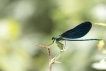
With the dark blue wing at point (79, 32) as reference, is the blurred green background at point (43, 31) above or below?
above

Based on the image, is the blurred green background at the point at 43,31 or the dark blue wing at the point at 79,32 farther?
the blurred green background at the point at 43,31

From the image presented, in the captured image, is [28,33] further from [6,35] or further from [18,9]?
[6,35]

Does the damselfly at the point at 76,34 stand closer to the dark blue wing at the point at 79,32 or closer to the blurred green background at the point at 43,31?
the dark blue wing at the point at 79,32

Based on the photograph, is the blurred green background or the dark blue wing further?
the blurred green background

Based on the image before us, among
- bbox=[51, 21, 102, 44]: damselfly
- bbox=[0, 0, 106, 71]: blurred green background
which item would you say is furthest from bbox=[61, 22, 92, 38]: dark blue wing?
bbox=[0, 0, 106, 71]: blurred green background

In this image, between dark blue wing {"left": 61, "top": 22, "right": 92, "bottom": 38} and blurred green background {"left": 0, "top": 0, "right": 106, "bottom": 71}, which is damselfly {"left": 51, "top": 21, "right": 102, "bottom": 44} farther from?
blurred green background {"left": 0, "top": 0, "right": 106, "bottom": 71}

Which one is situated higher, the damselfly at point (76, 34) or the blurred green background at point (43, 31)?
the blurred green background at point (43, 31)

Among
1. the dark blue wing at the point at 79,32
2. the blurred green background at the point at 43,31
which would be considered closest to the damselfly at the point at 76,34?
the dark blue wing at the point at 79,32

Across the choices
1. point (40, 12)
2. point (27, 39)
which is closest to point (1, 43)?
→ point (27, 39)

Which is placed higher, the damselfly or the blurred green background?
the blurred green background
